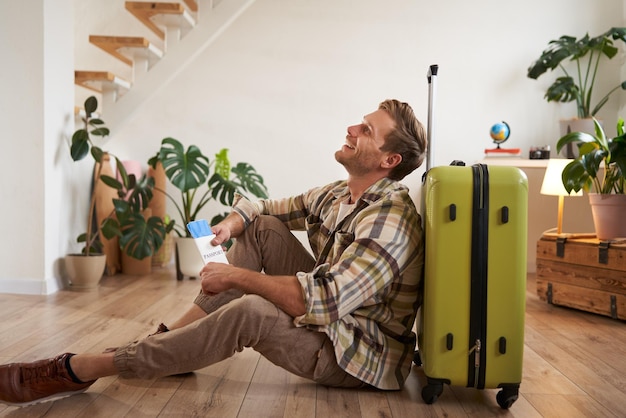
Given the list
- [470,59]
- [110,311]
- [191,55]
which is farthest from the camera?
[470,59]

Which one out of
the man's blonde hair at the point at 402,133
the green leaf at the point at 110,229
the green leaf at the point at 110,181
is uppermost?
the man's blonde hair at the point at 402,133

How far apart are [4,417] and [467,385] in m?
1.24

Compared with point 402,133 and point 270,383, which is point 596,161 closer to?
point 402,133

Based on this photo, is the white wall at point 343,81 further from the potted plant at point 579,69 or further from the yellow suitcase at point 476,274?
the yellow suitcase at point 476,274

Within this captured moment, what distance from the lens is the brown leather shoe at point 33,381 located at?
1932mm

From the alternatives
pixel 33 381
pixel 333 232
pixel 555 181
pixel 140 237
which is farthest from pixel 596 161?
pixel 33 381

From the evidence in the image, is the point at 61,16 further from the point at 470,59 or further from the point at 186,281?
the point at 470,59

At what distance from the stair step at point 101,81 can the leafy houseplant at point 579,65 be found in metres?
2.85

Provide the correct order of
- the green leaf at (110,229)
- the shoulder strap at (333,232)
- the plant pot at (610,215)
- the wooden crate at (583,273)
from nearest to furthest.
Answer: the shoulder strap at (333,232) → the wooden crate at (583,273) → the plant pot at (610,215) → the green leaf at (110,229)

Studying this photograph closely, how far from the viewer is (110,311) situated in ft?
11.3

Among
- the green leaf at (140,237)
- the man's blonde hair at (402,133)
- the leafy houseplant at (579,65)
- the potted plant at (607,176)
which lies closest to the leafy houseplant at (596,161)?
the potted plant at (607,176)

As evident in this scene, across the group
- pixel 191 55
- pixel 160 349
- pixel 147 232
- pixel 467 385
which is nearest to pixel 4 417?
pixel 160 349

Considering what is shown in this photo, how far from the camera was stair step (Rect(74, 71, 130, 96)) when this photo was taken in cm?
460

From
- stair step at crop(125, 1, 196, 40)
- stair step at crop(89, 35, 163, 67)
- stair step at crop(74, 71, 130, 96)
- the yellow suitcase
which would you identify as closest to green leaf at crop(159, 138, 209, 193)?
stair step at crop(74, 71, 130, 96)
